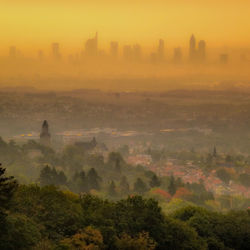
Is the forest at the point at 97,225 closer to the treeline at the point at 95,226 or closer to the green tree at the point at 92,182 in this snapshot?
the treeline at the point at 95,226

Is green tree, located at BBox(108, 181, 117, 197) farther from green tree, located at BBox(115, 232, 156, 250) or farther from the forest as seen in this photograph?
green tree, located at BBox(115, 232, 156, 250)

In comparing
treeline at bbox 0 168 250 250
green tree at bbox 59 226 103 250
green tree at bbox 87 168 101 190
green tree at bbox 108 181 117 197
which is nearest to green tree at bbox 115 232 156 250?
treeline at bbox 0 168 250 250

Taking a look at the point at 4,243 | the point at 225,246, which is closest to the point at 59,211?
the point at 4,243

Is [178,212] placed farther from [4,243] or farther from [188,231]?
[4,243]

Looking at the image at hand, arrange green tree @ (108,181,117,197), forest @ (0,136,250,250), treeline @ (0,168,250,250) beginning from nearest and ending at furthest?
forest @ (0,136,250,250) → treeline @ (0,168,250,250) → green tree @ (108,181,117,197)

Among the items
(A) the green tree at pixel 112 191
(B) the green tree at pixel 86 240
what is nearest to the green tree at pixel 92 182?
(A) the green tree at pixel 112 191

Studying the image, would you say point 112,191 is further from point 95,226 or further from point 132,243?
point 132,243

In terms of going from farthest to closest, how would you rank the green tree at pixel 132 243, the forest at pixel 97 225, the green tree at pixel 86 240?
the green tree at pixel 132 243 < the green tree at pixel 86 240 < the forest at pixel 97 225

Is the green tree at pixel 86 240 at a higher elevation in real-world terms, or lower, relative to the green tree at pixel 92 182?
higher
